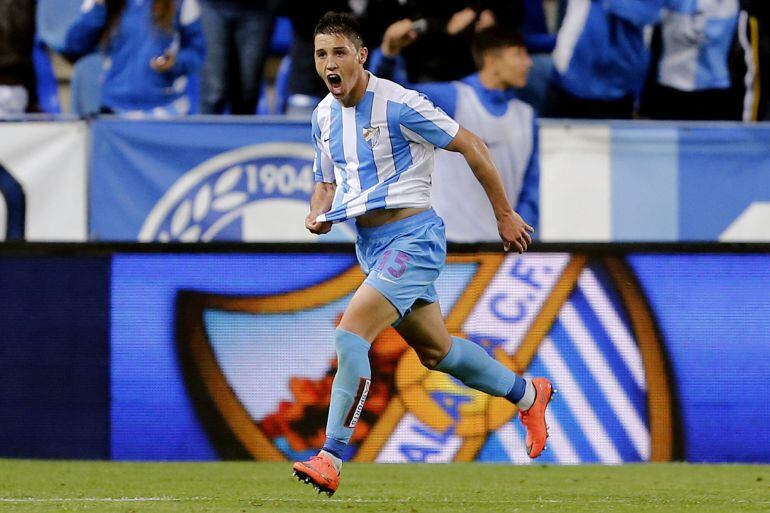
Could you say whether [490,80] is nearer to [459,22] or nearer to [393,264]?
[459,22]

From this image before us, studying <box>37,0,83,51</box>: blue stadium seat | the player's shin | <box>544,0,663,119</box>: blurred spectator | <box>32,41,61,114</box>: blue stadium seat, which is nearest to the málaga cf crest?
the player's shin

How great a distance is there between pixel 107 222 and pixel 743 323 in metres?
4.15

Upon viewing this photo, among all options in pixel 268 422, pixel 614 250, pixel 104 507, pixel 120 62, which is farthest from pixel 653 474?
pixel 120 62

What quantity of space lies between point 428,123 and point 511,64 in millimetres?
3985

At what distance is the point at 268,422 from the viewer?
7.62m

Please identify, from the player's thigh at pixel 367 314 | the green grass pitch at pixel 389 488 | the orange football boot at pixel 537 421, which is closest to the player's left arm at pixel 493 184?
the player's thigh at pixel 367 314

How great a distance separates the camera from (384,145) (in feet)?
18.5

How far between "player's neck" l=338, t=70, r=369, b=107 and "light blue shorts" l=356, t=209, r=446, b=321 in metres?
0.52

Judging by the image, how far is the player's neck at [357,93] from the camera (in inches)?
221

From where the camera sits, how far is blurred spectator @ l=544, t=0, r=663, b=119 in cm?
962

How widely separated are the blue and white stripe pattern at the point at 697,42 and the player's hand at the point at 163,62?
3.46 metres

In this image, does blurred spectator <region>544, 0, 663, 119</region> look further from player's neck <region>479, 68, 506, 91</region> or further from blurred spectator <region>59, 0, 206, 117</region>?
blurred spectator <region>59, 0, 206, 117</region>

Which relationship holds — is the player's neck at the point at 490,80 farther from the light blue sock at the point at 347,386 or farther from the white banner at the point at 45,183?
the light blue sock at the point at 347,386

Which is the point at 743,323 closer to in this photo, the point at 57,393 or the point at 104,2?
the point at 57,393
